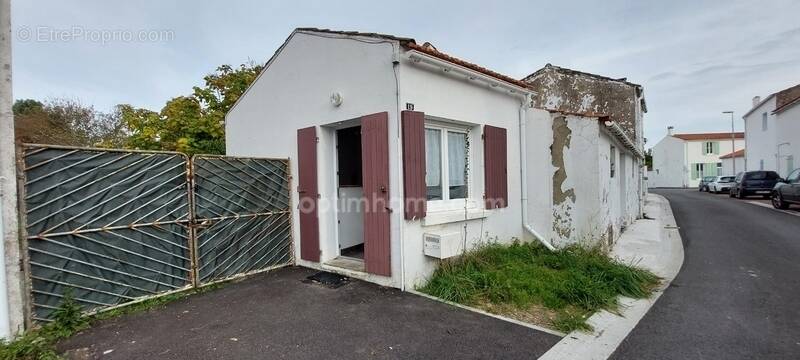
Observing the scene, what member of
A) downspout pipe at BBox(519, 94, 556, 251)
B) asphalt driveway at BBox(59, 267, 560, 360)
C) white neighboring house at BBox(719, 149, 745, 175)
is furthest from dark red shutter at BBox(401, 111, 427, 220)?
white neighboring house at BBox(719, 149, 745, 175)

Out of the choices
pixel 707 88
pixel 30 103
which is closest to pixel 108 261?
pixel 30 103

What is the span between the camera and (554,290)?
4.43 metres

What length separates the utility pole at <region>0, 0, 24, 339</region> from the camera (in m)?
3.15

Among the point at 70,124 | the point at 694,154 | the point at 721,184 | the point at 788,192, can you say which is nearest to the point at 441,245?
the point at 788,192

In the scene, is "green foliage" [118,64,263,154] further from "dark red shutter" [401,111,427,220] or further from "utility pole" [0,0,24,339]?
"dark red shutter" [401,111,427,220]

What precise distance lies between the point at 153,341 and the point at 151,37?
5.21 metres

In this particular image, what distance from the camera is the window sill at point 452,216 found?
4.97m

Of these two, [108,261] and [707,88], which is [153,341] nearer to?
[108,261]

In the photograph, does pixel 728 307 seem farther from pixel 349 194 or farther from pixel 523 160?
pixel 349 194

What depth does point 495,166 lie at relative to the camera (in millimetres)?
6082

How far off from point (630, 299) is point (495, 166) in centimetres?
278

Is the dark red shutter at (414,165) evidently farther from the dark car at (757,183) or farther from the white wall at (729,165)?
the white wall at (729,165)

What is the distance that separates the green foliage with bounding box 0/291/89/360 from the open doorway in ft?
11.2

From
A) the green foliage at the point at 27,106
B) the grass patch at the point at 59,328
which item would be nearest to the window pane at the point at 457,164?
the grass patch at the point at 59,328
